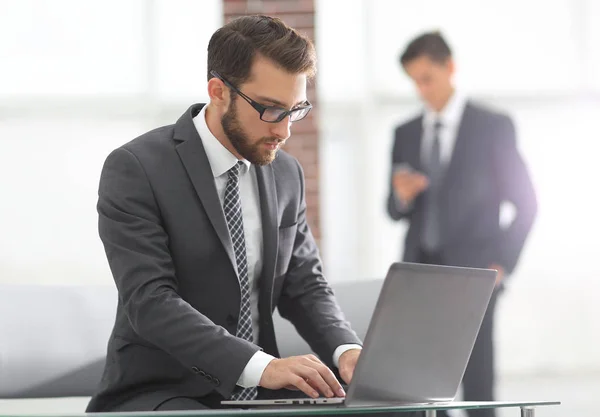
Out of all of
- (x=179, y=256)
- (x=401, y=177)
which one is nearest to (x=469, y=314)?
(x=179, y=256)

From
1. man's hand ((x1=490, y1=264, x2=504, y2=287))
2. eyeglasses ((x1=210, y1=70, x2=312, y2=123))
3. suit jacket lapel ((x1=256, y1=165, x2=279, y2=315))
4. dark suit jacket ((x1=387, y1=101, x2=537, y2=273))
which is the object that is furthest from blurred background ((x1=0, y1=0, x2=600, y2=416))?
eyeglasses ((x1=210, y1=70, x2=312, y2=123))

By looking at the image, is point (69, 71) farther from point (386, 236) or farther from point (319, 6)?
point (386, 236)

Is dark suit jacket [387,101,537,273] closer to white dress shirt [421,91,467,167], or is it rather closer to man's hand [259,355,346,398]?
white dress shirt [421,91,467,167]

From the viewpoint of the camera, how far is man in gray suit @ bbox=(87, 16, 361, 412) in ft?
6.63

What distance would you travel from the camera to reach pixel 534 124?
5.96 meters

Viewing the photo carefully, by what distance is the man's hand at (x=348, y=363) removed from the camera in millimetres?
2076

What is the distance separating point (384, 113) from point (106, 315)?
3565 mm

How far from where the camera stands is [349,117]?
573 cm

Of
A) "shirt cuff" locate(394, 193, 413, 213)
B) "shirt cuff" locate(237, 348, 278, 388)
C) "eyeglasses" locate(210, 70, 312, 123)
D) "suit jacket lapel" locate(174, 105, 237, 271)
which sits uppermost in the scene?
"eyeglasses" locate(210, 70, 312, 123)

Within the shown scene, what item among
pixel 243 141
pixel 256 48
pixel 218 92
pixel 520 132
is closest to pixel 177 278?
pixel 243 141

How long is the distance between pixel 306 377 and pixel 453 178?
8.98ft

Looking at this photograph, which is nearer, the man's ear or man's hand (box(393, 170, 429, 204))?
the man's ear

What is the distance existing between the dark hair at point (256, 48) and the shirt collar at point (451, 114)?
2236 mm

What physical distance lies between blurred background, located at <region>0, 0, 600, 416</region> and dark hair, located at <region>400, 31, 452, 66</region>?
1.17 m
